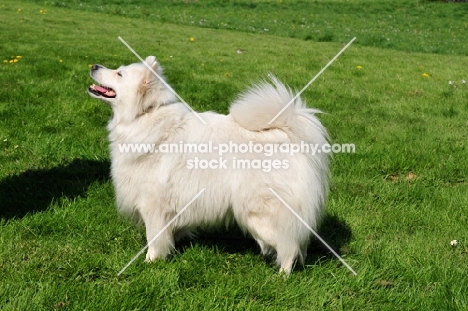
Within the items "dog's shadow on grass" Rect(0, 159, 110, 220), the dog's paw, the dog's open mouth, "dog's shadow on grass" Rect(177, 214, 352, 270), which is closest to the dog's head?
the dog's open mouth

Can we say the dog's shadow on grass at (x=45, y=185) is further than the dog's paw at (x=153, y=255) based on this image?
Yes

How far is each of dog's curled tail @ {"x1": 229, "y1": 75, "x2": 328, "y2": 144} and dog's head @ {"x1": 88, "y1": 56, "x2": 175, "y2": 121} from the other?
0.64 m

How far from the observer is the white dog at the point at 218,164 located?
11.0 ft

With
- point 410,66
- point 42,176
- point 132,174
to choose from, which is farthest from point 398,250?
point 410,66

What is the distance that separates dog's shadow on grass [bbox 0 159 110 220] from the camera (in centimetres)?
436

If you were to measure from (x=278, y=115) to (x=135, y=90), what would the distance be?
3.67 feet

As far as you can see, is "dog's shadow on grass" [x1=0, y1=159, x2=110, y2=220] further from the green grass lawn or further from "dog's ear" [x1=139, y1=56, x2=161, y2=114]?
"dog's ear" [x1=139, y1=56, x2=161, y2=114]

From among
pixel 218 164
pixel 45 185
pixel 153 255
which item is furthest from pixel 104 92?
pixel 45 185

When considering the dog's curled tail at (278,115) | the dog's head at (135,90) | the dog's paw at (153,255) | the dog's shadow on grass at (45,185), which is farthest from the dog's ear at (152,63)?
the dog's shadow on grass at (45,185)

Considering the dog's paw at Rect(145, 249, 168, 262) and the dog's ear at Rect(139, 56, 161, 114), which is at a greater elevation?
the dog's ear at Rect(139, 56, 161, 114)

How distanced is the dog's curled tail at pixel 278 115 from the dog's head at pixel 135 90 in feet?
2.09

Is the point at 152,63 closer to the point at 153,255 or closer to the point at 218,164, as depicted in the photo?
the point at 218,164

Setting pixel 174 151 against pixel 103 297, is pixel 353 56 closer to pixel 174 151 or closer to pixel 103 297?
pixel 174 151

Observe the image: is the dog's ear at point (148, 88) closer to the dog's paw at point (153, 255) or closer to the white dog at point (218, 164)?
the white dog at point (218, 164)
